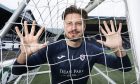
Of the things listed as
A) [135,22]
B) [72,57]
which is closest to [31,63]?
[72,57]

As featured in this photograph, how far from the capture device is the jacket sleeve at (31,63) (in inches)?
59.2

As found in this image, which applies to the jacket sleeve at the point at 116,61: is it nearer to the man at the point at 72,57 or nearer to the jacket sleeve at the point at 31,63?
the man at the point at 72,57

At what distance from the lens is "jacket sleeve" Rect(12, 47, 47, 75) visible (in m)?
1.50

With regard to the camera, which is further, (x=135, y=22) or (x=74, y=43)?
(x=74, y=43)

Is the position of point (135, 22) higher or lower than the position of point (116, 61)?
higher

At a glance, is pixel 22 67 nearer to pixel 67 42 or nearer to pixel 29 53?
pixel 29 53

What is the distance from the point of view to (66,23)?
5.16 feet

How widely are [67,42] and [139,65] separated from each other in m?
0.60

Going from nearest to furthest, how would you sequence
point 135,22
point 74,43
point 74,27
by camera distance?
1. point 135,22
2. point 74,27
3. point 74,43

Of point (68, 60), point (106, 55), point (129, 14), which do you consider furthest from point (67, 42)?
point (129, 14)

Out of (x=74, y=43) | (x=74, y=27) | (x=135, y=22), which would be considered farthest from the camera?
(x=74, y=43)

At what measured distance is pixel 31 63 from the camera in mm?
1587

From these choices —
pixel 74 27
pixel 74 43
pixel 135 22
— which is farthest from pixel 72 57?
pixel 135 22

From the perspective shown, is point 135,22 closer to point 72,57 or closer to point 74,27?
point 74,27
